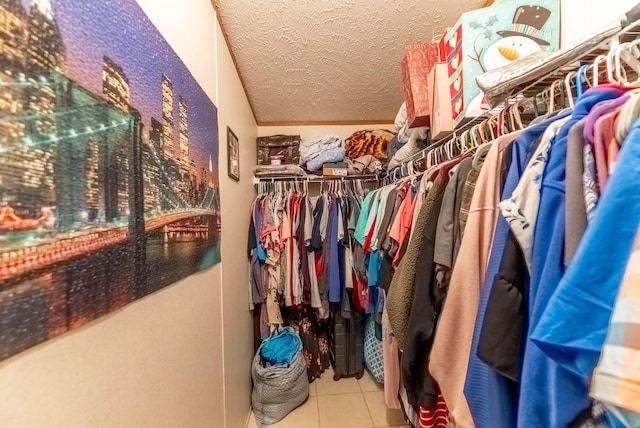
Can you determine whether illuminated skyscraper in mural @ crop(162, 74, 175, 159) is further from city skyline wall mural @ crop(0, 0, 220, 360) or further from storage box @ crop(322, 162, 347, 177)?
storage box @ crop(322, 162, 347, 177)

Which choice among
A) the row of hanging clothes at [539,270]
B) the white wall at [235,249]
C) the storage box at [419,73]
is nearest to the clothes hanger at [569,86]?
the row of hanging clothes at [539,270]

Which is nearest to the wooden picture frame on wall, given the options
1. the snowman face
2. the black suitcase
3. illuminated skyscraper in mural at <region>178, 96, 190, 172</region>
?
illuminated skyscraper in mural at <region>178, 96, 190, 172</region>

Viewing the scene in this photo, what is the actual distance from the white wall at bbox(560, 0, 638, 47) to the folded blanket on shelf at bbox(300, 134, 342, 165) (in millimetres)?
1552

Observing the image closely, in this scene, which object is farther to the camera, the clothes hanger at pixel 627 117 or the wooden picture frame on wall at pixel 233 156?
the wooden picture frame on wall at pixel 233 156

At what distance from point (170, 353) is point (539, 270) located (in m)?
0.89

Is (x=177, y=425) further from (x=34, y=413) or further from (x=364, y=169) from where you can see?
(x=364, y=169)

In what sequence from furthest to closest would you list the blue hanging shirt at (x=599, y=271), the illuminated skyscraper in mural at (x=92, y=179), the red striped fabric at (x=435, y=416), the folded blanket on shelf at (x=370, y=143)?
the folded blanket on shelf at (x=370, y=143) < the red striped fabric at (x=435, y=416) < the illuminated skyscraper in mural at (x=92, y=179) < the blue hanging shirt at (x=599, y=271)

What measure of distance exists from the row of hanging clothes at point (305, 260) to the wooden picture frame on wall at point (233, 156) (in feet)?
1.57

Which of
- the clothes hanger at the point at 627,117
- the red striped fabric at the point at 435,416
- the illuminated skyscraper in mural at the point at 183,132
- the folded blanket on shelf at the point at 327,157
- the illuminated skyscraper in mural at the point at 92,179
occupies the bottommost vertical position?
the red striped fabric at the point at 435,416

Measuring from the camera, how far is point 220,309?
129cm

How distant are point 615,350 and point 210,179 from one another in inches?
44.5

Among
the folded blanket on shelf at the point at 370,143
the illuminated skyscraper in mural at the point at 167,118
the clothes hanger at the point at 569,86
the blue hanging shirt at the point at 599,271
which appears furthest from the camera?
the folded blanket on shelf at the point at 370,143

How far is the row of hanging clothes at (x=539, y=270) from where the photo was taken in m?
0.33

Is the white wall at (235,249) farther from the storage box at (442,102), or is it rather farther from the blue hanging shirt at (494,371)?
the blue hanging shirt at (494,371)
